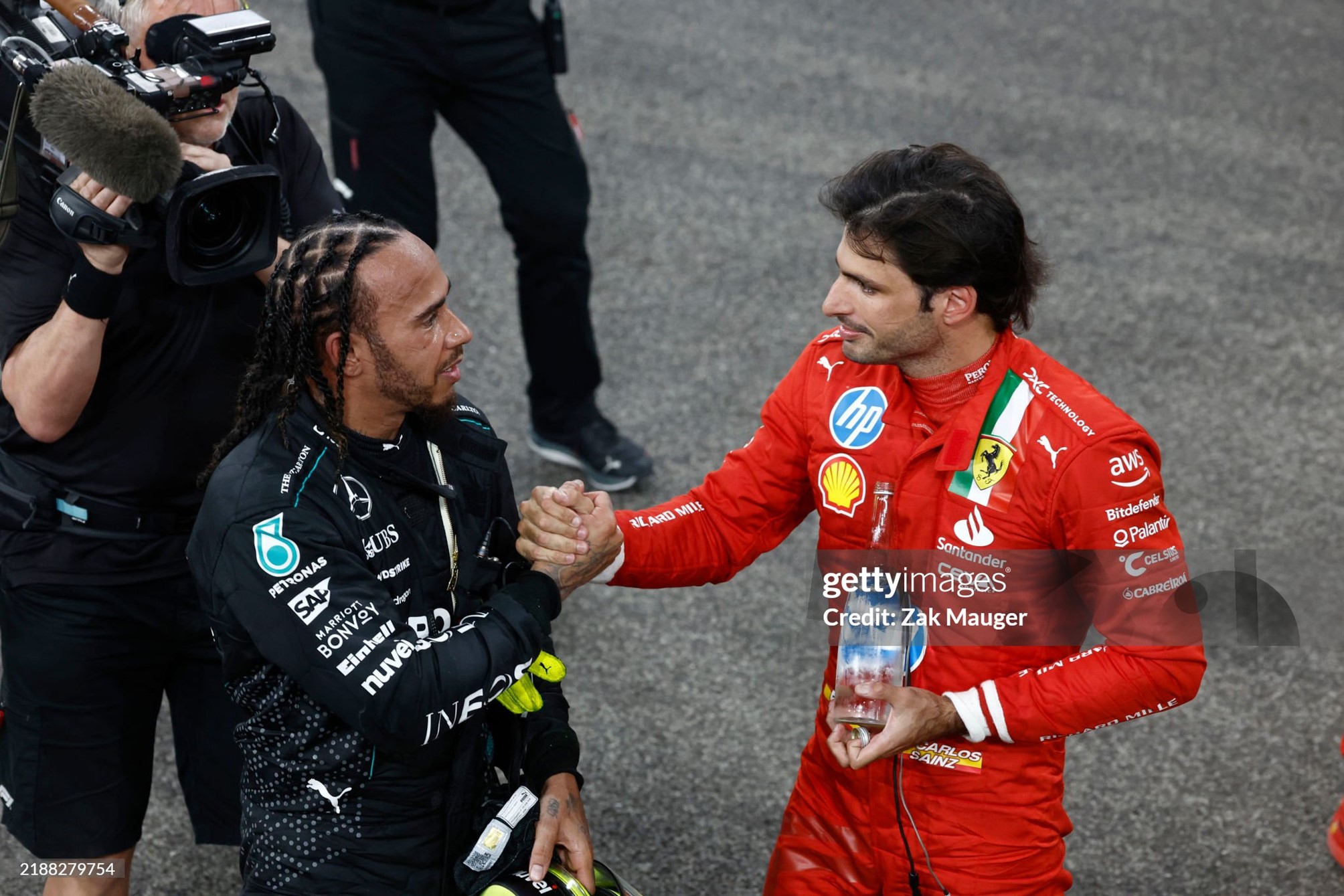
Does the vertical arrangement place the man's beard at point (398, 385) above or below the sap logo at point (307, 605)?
above

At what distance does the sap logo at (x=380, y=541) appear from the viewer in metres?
2.44

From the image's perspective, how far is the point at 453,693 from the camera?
2371mm

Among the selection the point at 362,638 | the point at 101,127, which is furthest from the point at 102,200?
the point at 362,638

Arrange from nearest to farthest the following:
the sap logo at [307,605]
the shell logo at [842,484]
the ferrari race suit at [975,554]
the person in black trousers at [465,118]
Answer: the sap logo at [307,605] < the ferrari race suit at [975,554] < the shell logo at [842,484] < the person in black trousers at [465,118]

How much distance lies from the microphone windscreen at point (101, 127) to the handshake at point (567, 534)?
0.86m

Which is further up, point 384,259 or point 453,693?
point 384,259

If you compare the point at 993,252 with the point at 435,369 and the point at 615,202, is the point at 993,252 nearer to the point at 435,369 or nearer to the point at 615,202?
the point at 435,369

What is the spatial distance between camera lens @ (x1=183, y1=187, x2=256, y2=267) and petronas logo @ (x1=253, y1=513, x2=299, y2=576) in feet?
1.94

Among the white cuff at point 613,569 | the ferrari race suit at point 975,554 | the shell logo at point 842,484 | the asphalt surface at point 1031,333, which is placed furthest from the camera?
the asphalt surface at point 1031,333

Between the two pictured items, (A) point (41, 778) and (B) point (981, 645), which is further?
(A) point (41, 778)

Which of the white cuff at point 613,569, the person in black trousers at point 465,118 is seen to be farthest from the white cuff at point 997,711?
the person in black trousers at point 465,118

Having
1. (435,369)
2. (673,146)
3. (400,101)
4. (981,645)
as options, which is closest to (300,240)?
(435,369)

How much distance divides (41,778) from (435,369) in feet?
4.06

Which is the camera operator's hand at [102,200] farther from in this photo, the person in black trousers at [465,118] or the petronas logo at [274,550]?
the person in black trousers at [465,118]
